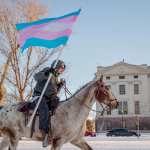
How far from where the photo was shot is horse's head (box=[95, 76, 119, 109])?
9281 mm

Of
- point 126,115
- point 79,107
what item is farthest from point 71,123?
point 126,115

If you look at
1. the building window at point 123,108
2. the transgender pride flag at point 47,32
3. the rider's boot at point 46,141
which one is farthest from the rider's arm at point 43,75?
the building window at point 123,108

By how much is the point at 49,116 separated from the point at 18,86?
24.3 meters

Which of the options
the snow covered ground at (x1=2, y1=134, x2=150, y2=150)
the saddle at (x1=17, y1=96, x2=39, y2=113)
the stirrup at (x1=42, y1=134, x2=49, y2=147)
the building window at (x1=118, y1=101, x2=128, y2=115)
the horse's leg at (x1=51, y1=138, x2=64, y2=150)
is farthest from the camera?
the building window at (x1=118, y1=101, x2=128, y2=115)

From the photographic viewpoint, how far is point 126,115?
94188 millimetres

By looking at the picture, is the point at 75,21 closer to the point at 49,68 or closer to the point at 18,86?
the point at 49,68

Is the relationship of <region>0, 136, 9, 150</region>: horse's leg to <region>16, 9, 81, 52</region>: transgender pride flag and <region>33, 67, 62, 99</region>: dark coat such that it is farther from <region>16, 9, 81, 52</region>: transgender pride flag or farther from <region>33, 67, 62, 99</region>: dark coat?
<region>16, 9, 81, 52</region>: transgender pride flag

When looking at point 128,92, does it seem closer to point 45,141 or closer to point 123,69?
point 123,69

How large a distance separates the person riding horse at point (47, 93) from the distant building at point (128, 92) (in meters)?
84.3

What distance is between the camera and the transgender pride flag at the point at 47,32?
10.2m

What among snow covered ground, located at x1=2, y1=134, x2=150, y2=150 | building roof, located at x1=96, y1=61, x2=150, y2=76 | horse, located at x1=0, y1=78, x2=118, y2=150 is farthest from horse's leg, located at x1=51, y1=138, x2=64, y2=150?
building roof, located at x1=96, y1=61, x2=150, y2=76

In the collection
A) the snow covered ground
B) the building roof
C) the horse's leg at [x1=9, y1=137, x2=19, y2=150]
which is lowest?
the horse's leg at [x1=9, y1=137, x2=19, y2=150]

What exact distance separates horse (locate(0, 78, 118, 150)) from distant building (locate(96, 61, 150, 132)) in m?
84.3

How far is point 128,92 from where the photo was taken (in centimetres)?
9788
